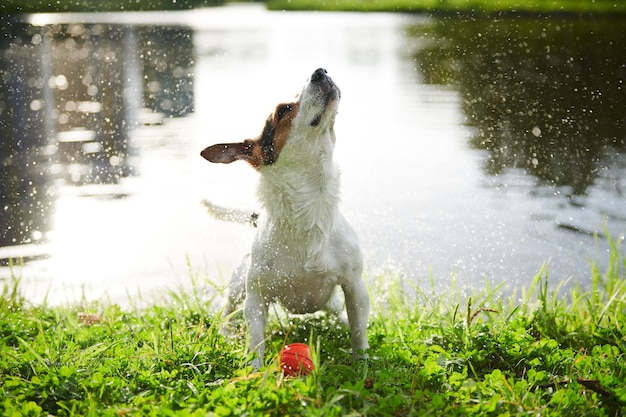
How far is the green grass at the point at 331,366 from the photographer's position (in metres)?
2.97

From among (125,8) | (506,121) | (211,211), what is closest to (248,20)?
(125,8)

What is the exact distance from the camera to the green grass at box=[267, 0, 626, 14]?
78.3 ft

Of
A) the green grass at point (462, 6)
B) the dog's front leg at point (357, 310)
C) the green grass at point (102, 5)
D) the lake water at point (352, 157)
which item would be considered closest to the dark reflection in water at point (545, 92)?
the lake water at point (352, 157)

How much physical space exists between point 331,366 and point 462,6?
2537 cm

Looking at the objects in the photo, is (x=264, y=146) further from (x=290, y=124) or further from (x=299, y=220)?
(x=299, y=220)

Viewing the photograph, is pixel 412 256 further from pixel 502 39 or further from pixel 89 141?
pixel 502 39

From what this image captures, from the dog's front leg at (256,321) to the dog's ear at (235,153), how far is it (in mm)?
706

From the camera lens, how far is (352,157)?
9633 millimetres

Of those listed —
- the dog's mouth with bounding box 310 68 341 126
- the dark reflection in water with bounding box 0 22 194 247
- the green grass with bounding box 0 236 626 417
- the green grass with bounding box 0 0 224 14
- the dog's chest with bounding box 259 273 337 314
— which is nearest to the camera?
the green grass with bounding box 0 236 626 417

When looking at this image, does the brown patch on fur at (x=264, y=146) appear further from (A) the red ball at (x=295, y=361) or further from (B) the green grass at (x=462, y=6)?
(B) the green grass at (x=462, y=6)

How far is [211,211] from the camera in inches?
181

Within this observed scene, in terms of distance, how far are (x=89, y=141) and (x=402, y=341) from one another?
7749mm

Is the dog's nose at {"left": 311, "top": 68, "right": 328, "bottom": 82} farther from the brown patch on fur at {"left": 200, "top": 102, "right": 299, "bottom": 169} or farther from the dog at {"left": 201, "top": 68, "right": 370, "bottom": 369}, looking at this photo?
the brown patch on fur at {"left": 200, "top": 102, "right": 299, "bottom": 169}

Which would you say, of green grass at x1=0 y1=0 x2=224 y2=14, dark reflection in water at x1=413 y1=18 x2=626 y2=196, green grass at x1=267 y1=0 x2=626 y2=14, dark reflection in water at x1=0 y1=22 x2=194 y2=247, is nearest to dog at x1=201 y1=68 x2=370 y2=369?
dark reflection in water at x1=0 y1=22 x2=194 y2=247
